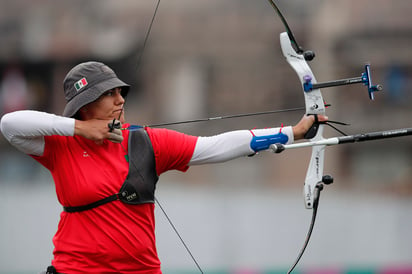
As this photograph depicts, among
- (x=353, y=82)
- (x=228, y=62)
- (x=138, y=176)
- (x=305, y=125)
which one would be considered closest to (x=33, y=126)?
(x=138, y=176)

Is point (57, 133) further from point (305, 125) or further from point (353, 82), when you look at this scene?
point (353, 82)

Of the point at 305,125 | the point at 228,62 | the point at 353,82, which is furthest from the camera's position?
the point at 228,62

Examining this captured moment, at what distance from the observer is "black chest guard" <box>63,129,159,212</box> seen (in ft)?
10.3

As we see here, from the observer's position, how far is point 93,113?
10.7 ft

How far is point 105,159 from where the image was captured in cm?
319

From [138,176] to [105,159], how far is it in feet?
0.46

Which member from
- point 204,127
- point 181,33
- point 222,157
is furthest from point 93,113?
point 181,33

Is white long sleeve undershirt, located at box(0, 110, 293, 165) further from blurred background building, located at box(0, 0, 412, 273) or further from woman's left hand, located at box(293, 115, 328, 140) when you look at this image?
blurred background building, located at box(0, 0, 412, 273)

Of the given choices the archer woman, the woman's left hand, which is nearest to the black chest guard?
the archer woman

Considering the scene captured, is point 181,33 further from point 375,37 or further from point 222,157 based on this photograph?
point 222,157

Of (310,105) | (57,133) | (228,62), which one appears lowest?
(57,133)

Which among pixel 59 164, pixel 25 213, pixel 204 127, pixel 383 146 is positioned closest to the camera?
pixel 59 164

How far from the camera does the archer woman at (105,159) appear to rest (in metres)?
3.14

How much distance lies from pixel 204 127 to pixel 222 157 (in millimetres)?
11521
